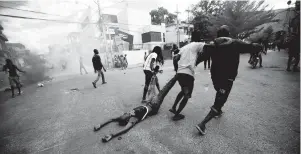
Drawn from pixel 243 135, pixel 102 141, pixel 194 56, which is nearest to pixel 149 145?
pixel 102 141

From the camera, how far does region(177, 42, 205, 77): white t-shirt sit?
9.14ft

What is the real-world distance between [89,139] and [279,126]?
12.1ft

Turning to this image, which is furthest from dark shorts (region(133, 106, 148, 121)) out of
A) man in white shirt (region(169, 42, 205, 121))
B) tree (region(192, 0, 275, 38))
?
tree (region(192, 0, 275, 38))

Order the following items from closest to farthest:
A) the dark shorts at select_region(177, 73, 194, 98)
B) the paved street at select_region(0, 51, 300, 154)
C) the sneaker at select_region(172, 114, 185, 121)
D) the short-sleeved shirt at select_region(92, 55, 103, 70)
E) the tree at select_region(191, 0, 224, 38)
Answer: the paved street at select_region(0, 51, 300, 154), the dark shorts at select_region(177, 73, 194, 98), the sneaker at select_region(172, 114, 185, 121), the short-sleeved shirt at select_region(92, 55, 103, 70), the tree at select_region(191, 0, 224, 38)

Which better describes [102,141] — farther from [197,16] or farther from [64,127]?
[197,16]

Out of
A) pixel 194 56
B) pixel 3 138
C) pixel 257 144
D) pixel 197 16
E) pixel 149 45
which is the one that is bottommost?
pixel 3 138

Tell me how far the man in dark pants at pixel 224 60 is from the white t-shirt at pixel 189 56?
0.59 feet

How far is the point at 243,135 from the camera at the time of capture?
251 centimetres

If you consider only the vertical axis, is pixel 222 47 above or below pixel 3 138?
above

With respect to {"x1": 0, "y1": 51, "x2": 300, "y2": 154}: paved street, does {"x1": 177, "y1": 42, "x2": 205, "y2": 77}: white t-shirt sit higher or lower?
higher

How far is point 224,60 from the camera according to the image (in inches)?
97.9

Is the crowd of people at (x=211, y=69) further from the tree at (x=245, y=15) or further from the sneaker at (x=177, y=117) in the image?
the tree at (x=245, y=15)

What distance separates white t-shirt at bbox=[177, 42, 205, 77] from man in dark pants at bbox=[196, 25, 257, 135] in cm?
18

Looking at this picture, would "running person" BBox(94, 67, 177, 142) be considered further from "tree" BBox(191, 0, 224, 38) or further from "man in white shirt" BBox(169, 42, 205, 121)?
"tree" BBox(191, 0, 224, 38)
